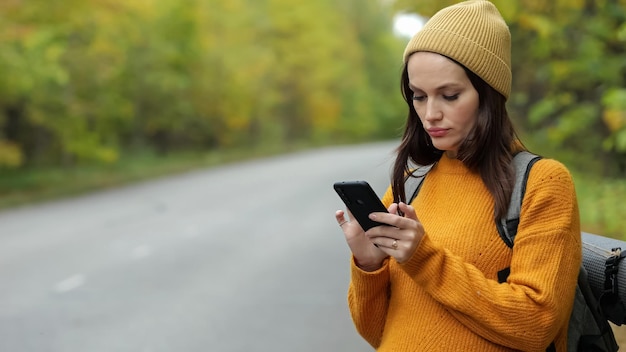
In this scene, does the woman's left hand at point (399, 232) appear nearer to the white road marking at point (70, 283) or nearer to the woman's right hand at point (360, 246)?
the woman's right hand at point (360, 246)

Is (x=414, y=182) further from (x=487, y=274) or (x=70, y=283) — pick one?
(x=70, y=283)

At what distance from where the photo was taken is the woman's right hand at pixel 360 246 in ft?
5.52

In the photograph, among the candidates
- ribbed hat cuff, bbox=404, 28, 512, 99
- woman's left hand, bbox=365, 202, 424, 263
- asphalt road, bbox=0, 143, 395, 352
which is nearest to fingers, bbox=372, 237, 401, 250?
woman's left hand, bbox=365, 202, 424, 263

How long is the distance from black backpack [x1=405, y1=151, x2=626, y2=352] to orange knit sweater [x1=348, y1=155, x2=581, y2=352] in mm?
25

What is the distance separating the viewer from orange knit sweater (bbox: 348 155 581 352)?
1.50m

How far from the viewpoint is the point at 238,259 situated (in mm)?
9398

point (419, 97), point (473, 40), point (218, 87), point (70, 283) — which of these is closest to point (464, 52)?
point (473, 40)

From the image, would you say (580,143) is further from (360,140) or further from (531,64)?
(360,140)

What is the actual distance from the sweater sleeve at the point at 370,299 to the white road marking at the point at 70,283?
6536 mm

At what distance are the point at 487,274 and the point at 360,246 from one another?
0.29 metres

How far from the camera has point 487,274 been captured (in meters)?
1.58

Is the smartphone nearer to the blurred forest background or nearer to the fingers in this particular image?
the fingers

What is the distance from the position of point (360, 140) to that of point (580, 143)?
4283 centimetres

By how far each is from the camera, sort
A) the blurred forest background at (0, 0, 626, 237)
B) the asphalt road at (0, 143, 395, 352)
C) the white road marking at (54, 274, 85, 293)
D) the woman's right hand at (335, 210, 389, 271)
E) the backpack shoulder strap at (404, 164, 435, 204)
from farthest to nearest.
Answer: the blurred forest background at (0, 0, 626, 237) → the white road marking at (54, 274, 85, 293) → the asphalt road at (0, 143, 395, 352) → the backpack shoulder strap at (404, 164, 435, 204) → the woman's right hand at (335, 210, 389, 271)
